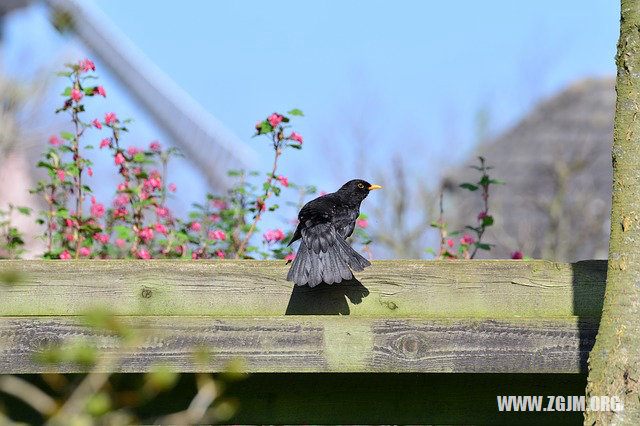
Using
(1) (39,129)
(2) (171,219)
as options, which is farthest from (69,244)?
(1) (39,129)

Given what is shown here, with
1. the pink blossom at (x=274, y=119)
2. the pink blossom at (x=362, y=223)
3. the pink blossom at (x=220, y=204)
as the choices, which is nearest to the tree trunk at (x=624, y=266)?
the pink blossom at (x=274, y=119)

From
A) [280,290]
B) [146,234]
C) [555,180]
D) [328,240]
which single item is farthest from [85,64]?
[555,180]

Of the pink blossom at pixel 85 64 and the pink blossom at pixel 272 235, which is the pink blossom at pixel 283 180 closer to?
the pink blossom at pixel 272 235

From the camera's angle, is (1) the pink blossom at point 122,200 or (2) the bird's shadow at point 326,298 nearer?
(2) the bird's shadow at point 326,298

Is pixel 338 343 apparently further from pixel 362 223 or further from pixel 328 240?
pixel 362 223

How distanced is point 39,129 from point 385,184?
707cm

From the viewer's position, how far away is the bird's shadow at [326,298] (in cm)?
304

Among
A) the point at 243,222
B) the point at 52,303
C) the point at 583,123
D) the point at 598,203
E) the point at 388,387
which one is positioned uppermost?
the point at 583,123

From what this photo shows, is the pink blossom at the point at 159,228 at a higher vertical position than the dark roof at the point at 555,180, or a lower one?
lower

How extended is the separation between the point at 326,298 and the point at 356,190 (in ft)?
5.31

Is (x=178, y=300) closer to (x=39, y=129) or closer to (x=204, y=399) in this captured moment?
(x=204, y=399)

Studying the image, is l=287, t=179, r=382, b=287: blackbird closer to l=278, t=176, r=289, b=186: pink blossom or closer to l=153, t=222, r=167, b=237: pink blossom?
l=278, t=176, r=289, b=186: pink blossom

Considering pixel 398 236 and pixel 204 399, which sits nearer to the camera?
pixel 204 399

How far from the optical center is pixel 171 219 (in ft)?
16.1
